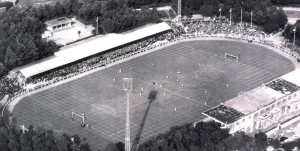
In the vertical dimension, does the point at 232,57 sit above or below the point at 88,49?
below

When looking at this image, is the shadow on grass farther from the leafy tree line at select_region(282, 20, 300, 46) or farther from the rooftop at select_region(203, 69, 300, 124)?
the leafy tree line at select_region(282, 20, 300, 46)

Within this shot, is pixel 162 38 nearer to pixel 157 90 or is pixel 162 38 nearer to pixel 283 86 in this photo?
pixel 157 90

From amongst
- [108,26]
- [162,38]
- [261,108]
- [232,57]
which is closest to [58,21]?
[108,26]

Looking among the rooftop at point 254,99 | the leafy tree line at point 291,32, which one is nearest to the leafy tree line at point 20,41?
the rooftop at point 254,99

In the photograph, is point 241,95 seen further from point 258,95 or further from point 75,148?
point 75,148

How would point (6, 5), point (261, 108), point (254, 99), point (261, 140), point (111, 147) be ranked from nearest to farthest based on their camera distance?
point (111, 147) → point (261, 140) → point (261, 108) → point (254, 99) → point (6, 5)

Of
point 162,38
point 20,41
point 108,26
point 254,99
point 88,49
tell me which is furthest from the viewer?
point 162,38
